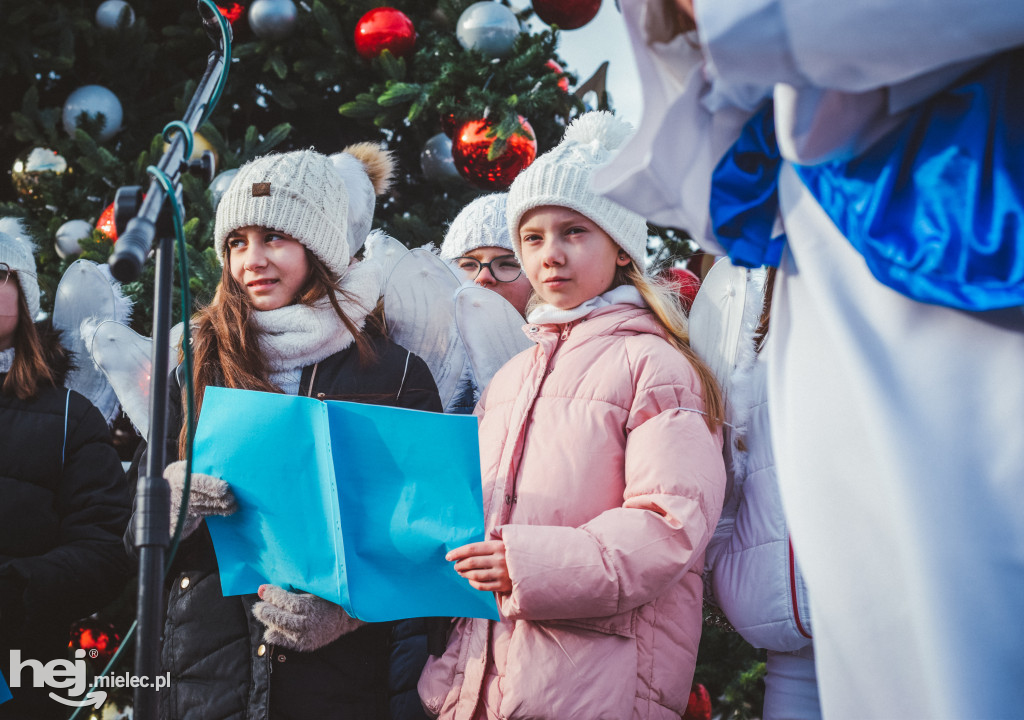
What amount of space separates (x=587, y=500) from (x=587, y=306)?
530mm

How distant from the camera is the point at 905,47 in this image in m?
0.86

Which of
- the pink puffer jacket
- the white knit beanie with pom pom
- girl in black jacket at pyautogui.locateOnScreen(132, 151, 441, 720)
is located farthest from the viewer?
the white knit beanie with pom pom

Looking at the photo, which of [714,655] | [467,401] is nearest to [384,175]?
[467,401]

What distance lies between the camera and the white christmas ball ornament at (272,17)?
4.02m

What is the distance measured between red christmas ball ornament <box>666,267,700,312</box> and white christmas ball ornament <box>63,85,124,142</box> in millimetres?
2816

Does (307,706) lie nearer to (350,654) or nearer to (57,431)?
(350,654)

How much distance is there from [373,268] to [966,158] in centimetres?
199

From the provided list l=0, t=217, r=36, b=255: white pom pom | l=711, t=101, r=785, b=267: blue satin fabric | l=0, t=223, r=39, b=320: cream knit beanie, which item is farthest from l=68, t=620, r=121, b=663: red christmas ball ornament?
l=711, t=101, r=785, b=267: blue satin fabric

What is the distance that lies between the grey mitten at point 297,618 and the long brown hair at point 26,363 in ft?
3.98

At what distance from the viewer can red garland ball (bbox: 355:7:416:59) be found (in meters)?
3.80

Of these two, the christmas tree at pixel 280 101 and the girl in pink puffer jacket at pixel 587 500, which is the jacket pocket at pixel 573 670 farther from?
the christmas tree at pixel 280 101

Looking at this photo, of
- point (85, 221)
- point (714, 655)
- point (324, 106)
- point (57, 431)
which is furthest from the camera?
point (324, 106)

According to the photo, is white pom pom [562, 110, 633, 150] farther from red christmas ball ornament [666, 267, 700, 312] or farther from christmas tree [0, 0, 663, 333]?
christmas tree [0, 0, 663, 333]

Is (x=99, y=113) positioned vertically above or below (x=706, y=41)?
above
